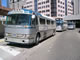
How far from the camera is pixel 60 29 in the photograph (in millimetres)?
27031

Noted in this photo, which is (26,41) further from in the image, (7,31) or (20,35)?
(7,31)

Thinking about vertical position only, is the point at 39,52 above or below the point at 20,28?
below

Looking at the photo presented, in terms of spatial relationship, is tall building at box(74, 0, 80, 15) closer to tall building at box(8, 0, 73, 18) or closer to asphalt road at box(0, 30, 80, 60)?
tall building at box(8, 0, 73, 18)

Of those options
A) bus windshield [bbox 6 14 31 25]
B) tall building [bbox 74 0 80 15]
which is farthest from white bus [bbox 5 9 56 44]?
tall building [bbox 74 0 80 15]

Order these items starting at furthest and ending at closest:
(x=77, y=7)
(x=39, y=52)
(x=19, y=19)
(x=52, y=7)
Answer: (x=77, y=7)
(x=52, y=7)
(x=19, y=19)
(x=39, y=52)

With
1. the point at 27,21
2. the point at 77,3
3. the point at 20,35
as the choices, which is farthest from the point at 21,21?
the point at 77,3

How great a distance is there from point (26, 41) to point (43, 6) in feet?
246

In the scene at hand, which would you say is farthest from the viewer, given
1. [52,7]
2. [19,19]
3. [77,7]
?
[77,7]

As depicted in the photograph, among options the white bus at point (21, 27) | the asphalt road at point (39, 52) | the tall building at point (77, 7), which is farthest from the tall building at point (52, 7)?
the asphalt road at point (39, 52)

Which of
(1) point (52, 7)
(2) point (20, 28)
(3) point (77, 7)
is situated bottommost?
(2) point (20, 28)

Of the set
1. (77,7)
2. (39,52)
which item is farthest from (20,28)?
(77,7)

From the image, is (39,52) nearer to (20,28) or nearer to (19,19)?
(20,28)

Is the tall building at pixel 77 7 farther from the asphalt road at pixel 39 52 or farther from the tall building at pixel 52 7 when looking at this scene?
the asphalt road at pixel 39 52

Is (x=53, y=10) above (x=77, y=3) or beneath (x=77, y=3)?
beneath
